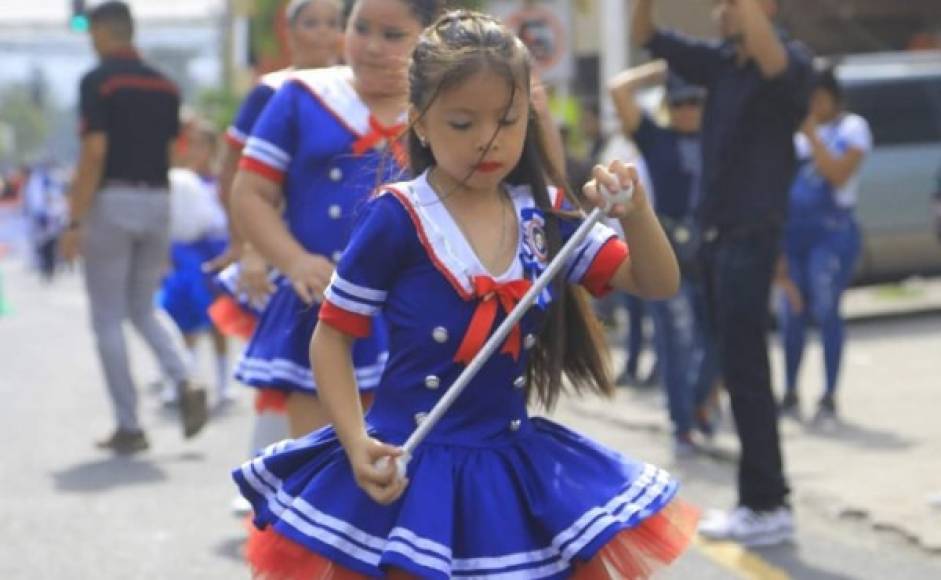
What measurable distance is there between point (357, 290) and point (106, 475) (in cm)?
552

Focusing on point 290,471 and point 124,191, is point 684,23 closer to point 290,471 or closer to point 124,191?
point 124,191

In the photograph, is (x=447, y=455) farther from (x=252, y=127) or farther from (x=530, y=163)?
(x=252, y=127)

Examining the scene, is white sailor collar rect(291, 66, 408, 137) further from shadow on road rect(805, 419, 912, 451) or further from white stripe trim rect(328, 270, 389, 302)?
shadow on road rect(805, 419, 912, 451)

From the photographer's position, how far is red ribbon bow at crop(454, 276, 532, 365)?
13.2ft

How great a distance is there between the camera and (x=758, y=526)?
704cm

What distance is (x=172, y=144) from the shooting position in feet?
33.8

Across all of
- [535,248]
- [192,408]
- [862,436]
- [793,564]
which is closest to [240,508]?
[192,408]

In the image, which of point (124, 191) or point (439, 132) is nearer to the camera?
point (439, 132)

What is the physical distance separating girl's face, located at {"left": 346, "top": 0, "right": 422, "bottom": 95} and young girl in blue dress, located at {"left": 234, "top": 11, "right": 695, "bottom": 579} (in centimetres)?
109

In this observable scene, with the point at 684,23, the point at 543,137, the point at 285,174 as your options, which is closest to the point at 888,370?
the point at 285,174

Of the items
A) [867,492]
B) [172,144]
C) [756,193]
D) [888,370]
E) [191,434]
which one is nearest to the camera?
[756,193]

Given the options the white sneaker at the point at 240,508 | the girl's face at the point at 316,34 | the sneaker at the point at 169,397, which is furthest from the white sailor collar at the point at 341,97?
the sneaker at the point at 169,397

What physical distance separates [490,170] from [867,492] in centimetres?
448

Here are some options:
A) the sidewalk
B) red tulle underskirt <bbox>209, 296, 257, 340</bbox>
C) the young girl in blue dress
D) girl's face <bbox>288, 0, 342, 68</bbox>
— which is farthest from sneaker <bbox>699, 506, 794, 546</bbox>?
the young girl in blue dress
